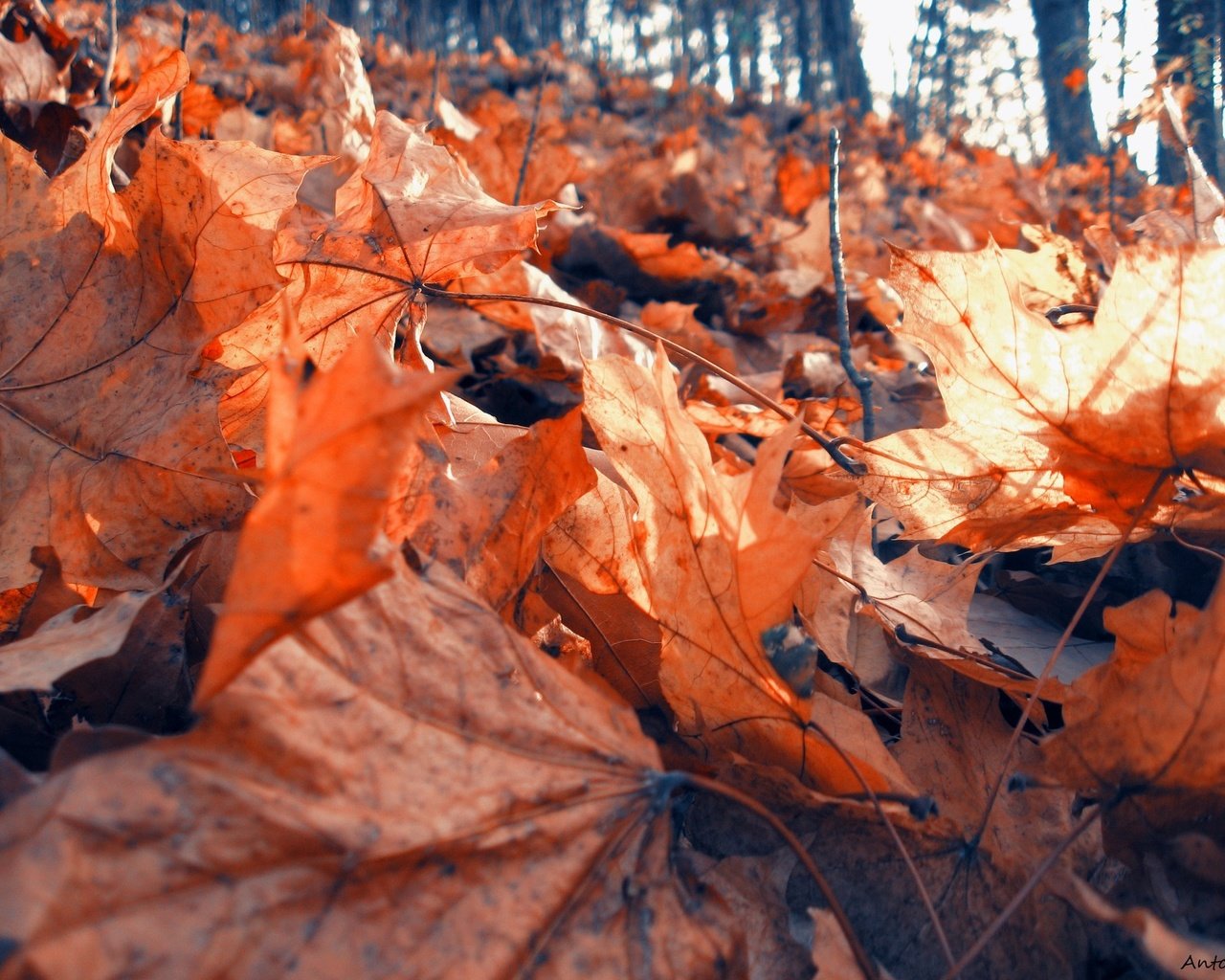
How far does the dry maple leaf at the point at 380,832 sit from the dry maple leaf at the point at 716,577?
4.2 inches

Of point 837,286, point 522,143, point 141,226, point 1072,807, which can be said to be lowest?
point 1072,807

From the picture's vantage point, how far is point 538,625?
0.71 meters

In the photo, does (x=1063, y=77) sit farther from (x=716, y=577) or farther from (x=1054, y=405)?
(x=716, y=577)

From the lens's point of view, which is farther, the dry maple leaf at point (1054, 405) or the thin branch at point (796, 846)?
the dry maple leaf at point (1054, 405)

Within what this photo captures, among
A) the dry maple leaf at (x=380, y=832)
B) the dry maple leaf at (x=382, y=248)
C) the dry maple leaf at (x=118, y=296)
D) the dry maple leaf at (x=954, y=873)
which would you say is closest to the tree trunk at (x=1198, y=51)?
the dry maple leaf at (x=382, y=248)

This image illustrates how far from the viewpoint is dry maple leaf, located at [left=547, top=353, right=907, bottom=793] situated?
0.58 metres

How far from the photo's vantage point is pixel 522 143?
213cm

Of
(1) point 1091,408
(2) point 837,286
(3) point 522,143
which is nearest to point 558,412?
(2) point 837,286

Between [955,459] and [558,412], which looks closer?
[955,459]

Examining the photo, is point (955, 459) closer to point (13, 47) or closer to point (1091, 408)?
point (1091, 408)

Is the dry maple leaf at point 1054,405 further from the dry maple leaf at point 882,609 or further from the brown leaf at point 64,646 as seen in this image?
the brown leaf at point 64,646

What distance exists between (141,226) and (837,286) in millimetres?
869

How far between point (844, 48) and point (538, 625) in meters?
12.1

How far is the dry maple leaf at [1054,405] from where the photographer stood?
712 mm
